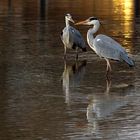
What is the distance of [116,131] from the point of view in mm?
8812

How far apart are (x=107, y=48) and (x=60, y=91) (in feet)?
7.78

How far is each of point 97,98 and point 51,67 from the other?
356cm

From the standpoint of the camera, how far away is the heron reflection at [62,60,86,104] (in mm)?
12133

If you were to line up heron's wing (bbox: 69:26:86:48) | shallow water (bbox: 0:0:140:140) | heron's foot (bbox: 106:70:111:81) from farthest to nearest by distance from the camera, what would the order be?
heron's wing (bbox: 69:26:86:48) → heron's foot (bbox: 106:70:111:81) → shallow water (bbox: 0:0:140:140)

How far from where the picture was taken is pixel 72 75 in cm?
1368

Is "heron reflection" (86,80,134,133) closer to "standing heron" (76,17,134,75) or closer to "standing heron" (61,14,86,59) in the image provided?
"standing heron" (76,17,134,75)

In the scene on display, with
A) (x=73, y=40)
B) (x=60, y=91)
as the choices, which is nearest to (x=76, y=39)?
(x=73, y=40)

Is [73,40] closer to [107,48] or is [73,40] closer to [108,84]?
[107,48]

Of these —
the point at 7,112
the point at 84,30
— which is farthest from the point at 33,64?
the point at 84,30

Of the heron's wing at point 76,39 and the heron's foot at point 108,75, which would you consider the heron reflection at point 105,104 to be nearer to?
the heron's foot at point 108,75

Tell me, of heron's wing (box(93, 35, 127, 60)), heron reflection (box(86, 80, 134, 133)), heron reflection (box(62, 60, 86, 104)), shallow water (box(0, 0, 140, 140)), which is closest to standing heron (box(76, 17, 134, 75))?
heron's wing (box(93, 35, 127, 60))

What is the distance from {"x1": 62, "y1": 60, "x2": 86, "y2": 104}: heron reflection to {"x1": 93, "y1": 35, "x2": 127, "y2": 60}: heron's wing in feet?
2.05

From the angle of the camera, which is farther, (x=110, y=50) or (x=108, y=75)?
(x=110, y=50)

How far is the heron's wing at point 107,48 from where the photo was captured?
44.9 feet
